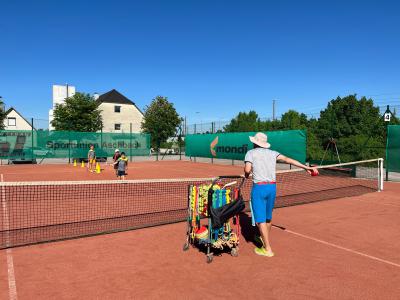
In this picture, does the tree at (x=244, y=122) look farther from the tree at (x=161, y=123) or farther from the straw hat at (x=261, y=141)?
the straw hat at (x=261, y=141)

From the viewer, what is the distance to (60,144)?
28094 mm

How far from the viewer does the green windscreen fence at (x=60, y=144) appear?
2572 cm

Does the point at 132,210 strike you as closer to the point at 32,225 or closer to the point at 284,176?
the point at 32,225

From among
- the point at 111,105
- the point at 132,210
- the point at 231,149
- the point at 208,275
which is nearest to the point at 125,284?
the point at 208,275

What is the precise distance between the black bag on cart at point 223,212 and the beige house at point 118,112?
164 feet

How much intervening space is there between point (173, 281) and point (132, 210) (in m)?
4.45

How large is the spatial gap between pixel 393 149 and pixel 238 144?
1076 cm

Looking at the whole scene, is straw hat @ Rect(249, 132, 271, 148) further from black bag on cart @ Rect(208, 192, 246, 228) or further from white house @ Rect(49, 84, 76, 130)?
white house @ Rect(49, 84, 76, 130)

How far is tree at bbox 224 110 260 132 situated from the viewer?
4690cm

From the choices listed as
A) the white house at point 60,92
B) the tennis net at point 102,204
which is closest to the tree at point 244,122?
the white house at point 60,92

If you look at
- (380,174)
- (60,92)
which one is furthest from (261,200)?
(60,92)

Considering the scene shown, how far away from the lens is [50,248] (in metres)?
5.55

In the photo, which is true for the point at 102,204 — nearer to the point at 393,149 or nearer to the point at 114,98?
the point at 393,149

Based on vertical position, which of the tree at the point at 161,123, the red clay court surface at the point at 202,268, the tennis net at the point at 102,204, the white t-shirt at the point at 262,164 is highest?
the tree at the point at 161,123
